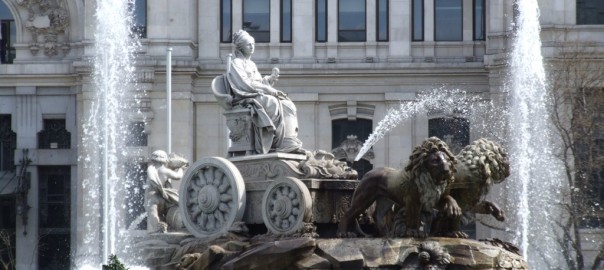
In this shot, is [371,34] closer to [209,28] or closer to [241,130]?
[209,28]

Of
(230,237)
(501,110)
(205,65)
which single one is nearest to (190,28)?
(205,65)

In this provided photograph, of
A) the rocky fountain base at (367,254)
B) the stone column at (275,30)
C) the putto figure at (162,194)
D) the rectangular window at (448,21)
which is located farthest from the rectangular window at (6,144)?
the rocky fountain base at (367,254)

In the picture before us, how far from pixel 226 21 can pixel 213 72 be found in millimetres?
1998

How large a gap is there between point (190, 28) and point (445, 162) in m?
33.5

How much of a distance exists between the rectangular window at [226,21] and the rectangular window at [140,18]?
272 cm

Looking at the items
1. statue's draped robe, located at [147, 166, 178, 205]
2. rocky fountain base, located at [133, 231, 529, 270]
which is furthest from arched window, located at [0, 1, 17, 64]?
rocky fountain base, located at [133, 231, 529, 270]

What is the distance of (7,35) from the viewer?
5634cm

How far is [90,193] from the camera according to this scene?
173 ft

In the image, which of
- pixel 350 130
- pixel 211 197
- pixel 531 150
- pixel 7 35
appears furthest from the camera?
pixel 7 35

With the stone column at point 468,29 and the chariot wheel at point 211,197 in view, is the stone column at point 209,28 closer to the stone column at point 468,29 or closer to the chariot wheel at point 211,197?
the stone column at point 468,29

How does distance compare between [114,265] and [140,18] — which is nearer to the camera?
[114,265]

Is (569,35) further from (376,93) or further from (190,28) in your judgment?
(190,28)

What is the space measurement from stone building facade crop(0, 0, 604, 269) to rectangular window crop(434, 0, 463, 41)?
0.11 feet

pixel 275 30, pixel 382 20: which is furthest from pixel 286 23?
pixel 382 20
